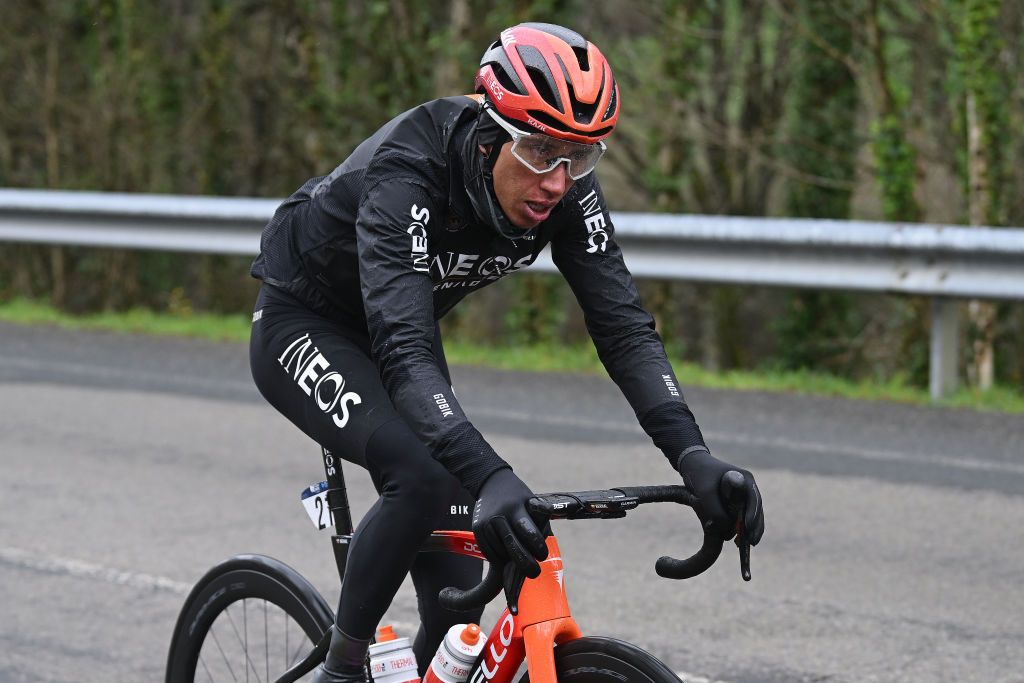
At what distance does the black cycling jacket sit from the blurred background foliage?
9554 mm

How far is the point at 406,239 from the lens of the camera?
11.3 ft

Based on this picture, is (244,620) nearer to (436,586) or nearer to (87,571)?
(436,586)

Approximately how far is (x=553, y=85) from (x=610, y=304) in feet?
2.06

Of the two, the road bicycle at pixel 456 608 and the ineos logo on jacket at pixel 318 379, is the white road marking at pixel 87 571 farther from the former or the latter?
the ineos logo on jacket at pixel 318 379

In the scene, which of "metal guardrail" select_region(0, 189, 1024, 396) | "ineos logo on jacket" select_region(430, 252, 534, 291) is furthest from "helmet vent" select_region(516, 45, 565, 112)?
"metal guardrail" select_region(0, 189, 1024, 396)

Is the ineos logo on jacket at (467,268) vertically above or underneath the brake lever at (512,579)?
above

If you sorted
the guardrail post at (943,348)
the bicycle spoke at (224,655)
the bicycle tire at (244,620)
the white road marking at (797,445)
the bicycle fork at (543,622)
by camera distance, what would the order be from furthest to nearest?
the guardrail post at (943,348), the white road marking at (797,445), the bicycle spoke at (224,655), the bicycle tire at (244,620), the bicycle fork at (543,622)

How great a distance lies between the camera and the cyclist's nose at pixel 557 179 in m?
3.36

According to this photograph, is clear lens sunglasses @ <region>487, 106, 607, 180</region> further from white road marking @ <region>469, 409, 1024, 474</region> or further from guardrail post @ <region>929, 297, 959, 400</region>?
guardrail post @ <region>929, 297, 959, 400</region>

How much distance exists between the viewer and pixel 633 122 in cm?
1833

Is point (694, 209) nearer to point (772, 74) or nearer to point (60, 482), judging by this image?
point (772, 74)

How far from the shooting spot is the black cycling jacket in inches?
131

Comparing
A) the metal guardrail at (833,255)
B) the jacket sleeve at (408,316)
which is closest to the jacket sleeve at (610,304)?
the jacket sleeve at (408,316)

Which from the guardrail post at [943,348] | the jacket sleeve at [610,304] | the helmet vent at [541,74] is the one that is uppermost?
the helmet vent at [541,74]
